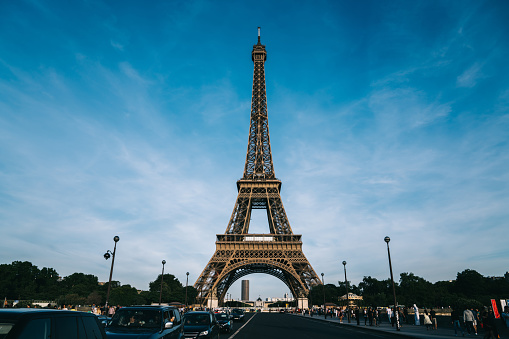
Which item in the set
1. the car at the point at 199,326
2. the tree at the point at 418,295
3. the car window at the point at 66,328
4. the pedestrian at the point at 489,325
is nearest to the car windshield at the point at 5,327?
the car window at the point at 66,328

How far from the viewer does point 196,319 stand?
594 inches

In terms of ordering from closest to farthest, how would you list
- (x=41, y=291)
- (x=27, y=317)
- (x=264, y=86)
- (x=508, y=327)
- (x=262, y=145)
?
(x=27, y=317) < (x=508, y=327) < (x=262, y=145) < (x=264, y=86) < (x=41, y=291)

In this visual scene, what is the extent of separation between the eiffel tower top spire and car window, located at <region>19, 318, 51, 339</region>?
65492mm

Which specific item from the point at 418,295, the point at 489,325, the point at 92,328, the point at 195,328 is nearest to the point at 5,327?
the point at 92,328

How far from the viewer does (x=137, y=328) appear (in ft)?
28.8

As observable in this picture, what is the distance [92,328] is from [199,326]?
9105 millimetres

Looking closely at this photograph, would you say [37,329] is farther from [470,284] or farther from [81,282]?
[81,282]

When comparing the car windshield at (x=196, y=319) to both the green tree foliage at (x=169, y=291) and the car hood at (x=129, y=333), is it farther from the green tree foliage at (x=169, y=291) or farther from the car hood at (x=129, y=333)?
the green tree foliage at (x=169, y=291)

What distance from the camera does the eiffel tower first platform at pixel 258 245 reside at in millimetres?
60219

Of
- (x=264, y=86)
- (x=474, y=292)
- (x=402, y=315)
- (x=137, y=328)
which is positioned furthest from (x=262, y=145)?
(x=474, y=292)

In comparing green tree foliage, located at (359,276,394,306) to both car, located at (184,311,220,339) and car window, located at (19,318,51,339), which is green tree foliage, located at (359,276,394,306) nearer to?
car, located at (184,311,220,339)

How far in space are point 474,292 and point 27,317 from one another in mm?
118886

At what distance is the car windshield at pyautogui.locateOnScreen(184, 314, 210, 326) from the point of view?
14789 millimetres

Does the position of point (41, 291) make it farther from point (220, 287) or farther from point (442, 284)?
point (442, 284)
